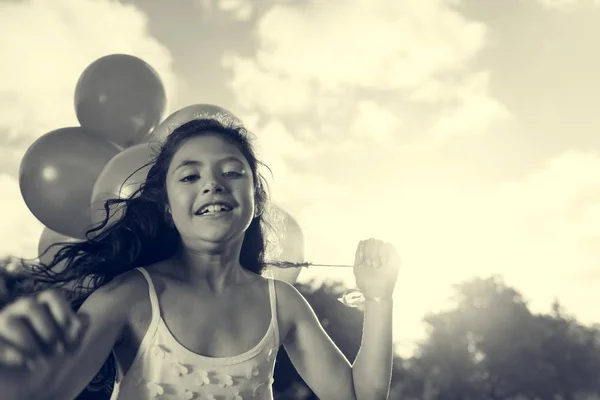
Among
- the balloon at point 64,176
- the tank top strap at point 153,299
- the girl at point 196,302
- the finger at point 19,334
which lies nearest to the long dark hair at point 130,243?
the girl at point 196,302

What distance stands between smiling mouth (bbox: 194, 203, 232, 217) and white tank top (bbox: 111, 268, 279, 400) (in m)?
0.22

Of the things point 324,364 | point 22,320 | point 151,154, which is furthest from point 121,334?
point 151,154

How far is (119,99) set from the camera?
3268 millimetres

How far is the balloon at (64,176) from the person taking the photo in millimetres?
2951

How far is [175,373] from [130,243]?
38 cm

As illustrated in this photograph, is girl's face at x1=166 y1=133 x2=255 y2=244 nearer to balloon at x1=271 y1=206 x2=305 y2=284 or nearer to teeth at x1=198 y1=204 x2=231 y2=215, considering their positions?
teeth at x1=198 y1=204 x2=231 y2=215

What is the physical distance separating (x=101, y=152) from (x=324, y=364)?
1.79m

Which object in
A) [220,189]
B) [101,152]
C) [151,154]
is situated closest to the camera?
[220,189]

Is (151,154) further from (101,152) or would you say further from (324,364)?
(324,364)

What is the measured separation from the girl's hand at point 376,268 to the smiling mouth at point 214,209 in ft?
1.20

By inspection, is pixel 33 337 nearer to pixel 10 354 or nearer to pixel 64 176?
pixel 10 354

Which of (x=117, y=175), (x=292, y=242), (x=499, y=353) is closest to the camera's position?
(x=117, y=175)

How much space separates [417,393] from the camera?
10.8 m

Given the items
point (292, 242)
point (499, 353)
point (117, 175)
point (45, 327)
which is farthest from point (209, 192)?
point (499, 353)
